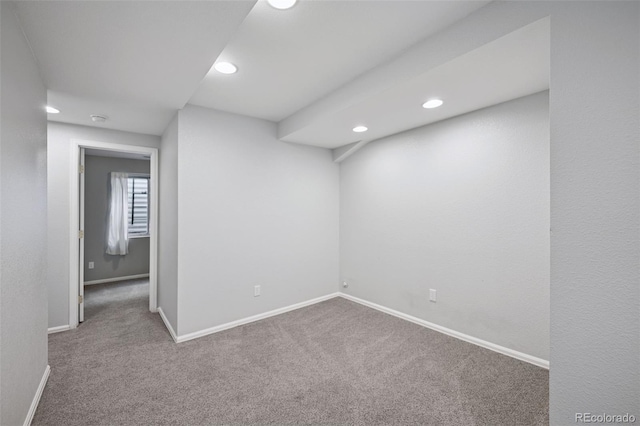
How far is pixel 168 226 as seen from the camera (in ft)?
10.6

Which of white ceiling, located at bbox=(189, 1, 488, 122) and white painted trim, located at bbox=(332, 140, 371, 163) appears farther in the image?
white painted trim, located at bbox=(332, 140, 371, 163)

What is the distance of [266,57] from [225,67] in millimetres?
361

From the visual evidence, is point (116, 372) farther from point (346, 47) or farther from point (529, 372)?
point (529, 372)

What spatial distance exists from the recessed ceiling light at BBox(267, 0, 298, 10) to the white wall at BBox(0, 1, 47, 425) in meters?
1.19

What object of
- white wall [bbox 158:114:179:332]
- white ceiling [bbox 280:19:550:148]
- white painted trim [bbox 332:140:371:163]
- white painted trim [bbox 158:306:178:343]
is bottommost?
white painted trim [bbox 158:306:178:343]

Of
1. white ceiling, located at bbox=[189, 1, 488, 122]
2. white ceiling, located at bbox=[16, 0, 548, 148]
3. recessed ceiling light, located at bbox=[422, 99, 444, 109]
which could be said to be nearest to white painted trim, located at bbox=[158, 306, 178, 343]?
white ceiling, located at bbox=[16, 0, 548, 148]

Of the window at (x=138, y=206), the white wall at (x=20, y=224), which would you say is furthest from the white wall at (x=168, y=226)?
the window at (x=138, y=206)

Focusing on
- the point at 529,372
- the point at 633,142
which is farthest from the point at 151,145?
the point at 529,372

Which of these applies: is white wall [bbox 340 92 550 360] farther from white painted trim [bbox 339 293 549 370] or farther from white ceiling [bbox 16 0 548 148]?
white ceiling [bbox 16 0 548 148]

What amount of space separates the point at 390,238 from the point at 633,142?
2565 millimetres

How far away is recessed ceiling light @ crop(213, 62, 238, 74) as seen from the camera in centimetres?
214

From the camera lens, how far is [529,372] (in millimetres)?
2248

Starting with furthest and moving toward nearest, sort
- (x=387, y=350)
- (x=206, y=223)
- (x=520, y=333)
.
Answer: (x=206, y=223) → (x=387, y=350) → (x=520, y=333)

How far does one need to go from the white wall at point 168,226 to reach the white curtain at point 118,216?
228 cm
